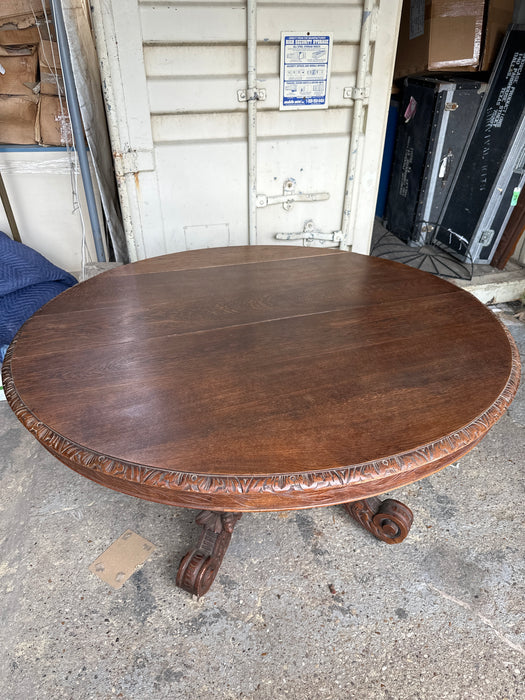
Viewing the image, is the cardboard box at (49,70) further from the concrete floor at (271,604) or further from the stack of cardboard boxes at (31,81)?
the concrete floor at (271,604)

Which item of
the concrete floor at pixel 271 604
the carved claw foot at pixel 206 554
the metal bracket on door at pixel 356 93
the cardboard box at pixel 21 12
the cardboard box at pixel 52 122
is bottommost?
the concrete floor at pixel 271 604

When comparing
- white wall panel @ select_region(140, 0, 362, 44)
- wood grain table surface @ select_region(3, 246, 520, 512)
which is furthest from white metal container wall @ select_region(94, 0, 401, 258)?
wood grain table surface @ select_region(3, 246, 520, 512)

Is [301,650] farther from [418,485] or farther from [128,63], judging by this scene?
[128,63]

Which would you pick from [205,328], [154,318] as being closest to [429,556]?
[205,328]

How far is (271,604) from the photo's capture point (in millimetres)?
1500

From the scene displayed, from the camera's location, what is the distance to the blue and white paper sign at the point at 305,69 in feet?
7.21

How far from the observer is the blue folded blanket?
2221 mm

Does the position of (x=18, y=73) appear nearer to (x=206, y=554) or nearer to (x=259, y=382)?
(x=259, y=382)

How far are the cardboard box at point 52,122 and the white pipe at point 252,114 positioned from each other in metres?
0.98

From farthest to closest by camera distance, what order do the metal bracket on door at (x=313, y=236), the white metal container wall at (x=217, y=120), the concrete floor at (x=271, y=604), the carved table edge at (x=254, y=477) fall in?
the metal bracket on door at (x=313, y=236) → the white metal container wall at (x=217, y=120) → the concrete floor at (x=271, y=604) → the carved table edge at (x=254, y=477)

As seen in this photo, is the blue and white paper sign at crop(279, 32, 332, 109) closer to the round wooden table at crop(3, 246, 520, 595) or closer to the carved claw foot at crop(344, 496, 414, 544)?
the round wooden table at crop(3, 246, 520, 595)

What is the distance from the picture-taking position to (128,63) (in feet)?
6.70

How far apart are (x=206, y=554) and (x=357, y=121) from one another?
212 centimetres

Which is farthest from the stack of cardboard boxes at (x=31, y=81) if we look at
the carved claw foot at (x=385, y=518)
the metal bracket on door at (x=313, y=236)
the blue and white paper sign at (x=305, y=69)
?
the carved claw foot at (x=385, y=518)
